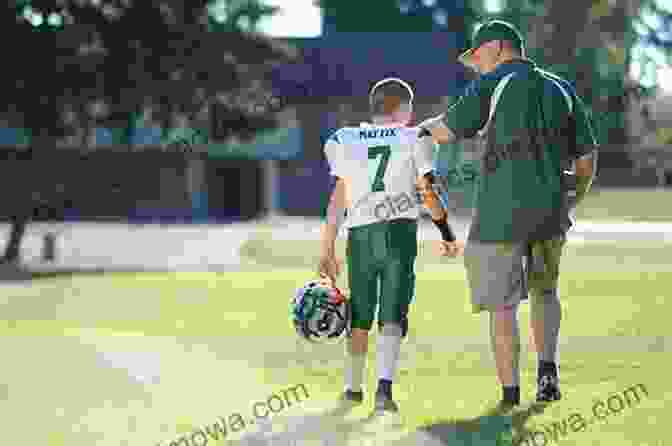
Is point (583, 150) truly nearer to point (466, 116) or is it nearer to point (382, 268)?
point (466, 116)

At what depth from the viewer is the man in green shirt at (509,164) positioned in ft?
25.9

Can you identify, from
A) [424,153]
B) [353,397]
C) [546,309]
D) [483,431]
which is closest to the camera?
[483,431]

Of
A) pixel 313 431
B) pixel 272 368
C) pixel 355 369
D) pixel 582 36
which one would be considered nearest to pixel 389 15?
pixel 582 36

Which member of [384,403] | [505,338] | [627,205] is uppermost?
[627,205]

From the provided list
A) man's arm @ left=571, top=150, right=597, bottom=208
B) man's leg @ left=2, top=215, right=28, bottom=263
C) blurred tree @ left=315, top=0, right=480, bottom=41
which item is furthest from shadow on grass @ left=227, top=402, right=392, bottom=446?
blurred tree @ left=315, top=0, right=480, bottom=41

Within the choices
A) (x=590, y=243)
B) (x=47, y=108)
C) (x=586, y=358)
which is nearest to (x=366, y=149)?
(x=586, y=358)

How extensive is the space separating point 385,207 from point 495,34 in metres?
1.17

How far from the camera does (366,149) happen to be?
813cm

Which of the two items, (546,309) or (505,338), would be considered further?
(546,309)

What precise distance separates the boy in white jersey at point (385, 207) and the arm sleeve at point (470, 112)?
0.25m

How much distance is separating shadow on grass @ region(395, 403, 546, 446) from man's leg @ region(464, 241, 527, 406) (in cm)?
29

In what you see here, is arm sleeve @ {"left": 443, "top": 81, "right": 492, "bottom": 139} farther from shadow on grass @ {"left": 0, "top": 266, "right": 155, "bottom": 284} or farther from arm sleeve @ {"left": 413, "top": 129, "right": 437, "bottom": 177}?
shadow on grass @ {"left": 0, "top": 266, "right": 155, "bottom": 284}

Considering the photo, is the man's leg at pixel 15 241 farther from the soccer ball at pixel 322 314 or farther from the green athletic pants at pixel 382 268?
the green athletic pants at pixel 382 268

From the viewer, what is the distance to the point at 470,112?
7.90 m
